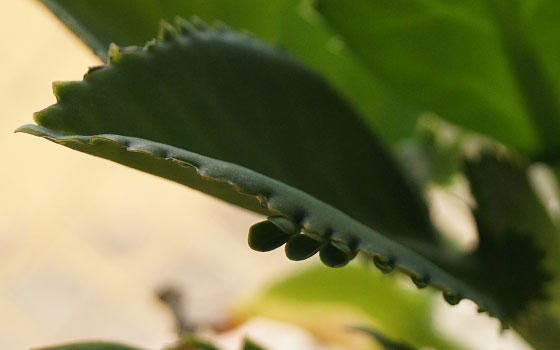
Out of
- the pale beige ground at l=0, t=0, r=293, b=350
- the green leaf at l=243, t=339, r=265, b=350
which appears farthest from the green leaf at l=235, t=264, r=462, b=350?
the pale beige ground at l=0, t=0, r=293, b=350

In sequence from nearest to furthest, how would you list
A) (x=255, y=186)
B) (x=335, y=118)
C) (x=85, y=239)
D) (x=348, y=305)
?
(x=255, y=186) < (x=335, y=118) < (x=348, y=305) < (x=85, y=239)

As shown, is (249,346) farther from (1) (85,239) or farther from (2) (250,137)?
(1) (85,239)

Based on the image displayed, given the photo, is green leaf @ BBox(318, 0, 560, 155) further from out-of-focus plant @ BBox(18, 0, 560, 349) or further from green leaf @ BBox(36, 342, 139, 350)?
green leaf @ BBox(36, 342, 139, 350)

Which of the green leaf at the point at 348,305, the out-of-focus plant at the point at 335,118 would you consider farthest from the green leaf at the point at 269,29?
the green leaf at the point at 348,305

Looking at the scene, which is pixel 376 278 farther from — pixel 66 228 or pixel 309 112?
pixel 66 228

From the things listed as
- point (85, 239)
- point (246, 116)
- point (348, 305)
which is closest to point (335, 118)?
point (246, 116)

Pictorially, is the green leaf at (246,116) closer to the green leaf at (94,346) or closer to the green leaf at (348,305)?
the green leaf at (94,346)

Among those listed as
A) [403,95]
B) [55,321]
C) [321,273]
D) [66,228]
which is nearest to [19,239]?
[66,228]

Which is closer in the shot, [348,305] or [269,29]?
[269,29]
